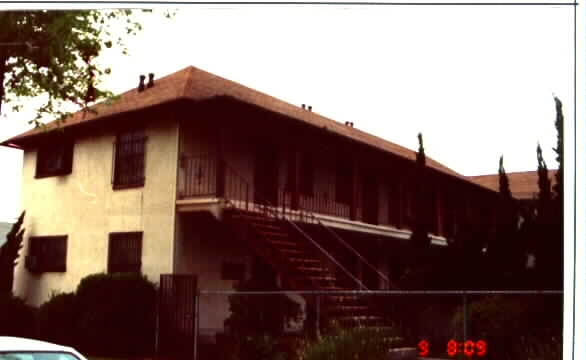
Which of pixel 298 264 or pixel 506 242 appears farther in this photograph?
pixel 298 264

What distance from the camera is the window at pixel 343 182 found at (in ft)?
62.1

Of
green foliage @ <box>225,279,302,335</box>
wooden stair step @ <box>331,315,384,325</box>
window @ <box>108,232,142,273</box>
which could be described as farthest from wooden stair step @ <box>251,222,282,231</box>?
wooden stair step @ <box>331,315,384,325</box>

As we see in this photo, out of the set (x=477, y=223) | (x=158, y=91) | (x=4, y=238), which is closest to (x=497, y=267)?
(x=477, y=223)

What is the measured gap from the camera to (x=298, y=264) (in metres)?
14.5

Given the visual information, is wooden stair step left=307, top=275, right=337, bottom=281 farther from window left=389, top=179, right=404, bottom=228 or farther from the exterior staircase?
window left=389, top=179, right=404, bottom=228

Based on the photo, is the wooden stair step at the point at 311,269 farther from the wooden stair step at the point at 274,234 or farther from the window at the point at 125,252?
the window at the point at 125,252

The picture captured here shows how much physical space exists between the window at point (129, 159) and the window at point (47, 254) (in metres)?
2.01

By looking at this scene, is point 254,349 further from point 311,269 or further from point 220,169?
point 220,169

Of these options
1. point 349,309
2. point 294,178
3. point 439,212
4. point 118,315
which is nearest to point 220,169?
point 294,178

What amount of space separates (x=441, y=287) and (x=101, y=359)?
6.06 m

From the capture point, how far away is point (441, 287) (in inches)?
490

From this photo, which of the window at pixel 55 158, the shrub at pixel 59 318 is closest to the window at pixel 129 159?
the window at pixel 55 158

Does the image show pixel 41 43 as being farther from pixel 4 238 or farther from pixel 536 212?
pixel 536 212

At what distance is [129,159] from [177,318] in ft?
13.8
